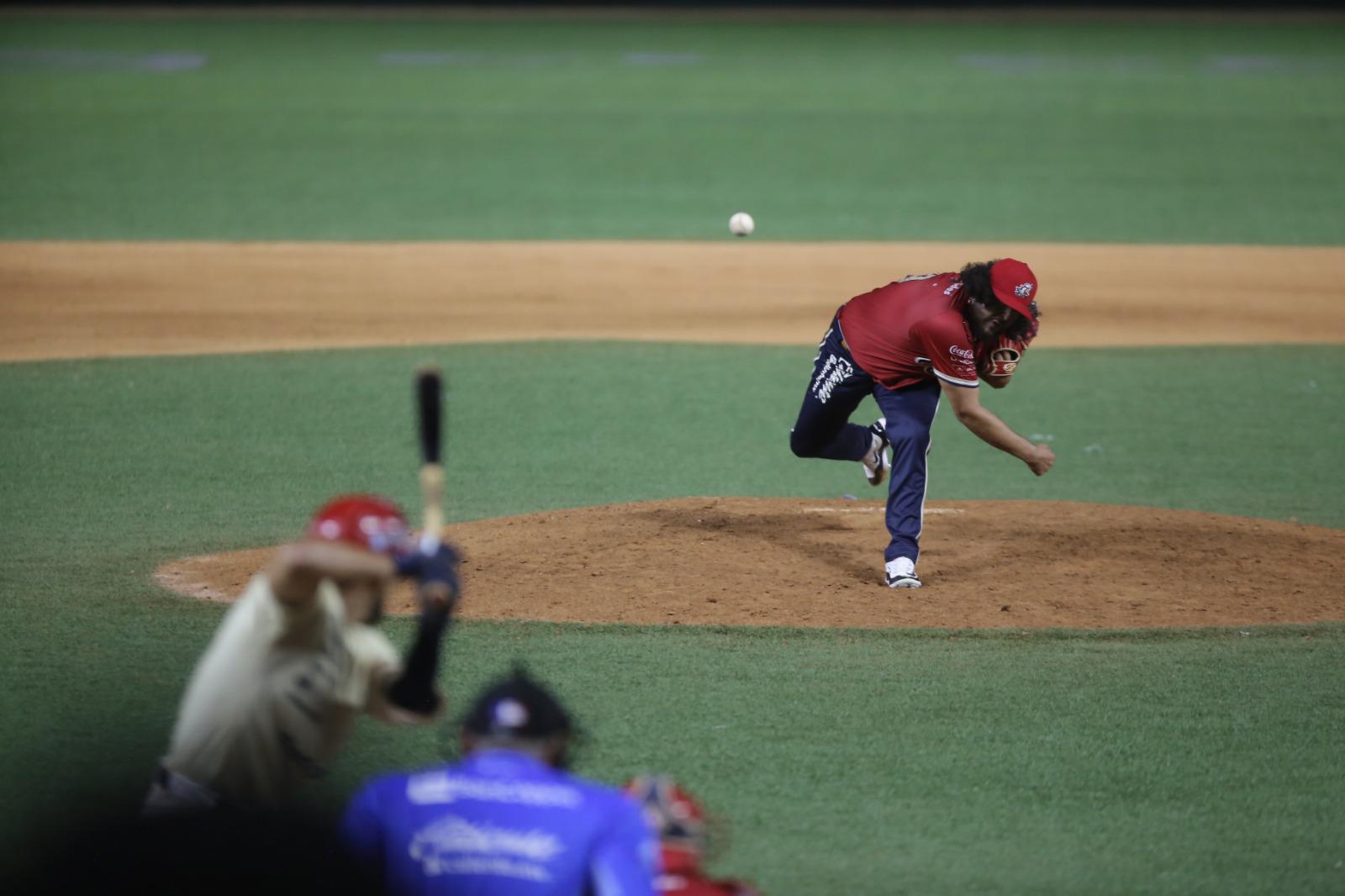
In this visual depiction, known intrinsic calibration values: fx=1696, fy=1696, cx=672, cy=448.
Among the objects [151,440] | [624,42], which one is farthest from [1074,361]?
[624,42]

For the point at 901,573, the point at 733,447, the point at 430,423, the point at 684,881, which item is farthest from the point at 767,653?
the point at 733,447

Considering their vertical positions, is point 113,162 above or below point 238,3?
below

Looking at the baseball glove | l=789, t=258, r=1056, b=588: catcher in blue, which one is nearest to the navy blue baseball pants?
l=789, t=258, r=1056, b=588: catcher in blue

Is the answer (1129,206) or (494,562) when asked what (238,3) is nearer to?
(1129,206)

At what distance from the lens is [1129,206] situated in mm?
22641

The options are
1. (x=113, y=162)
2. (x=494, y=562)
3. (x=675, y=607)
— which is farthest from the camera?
(x=113, y=162)

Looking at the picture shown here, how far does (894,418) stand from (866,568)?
3.02 ft

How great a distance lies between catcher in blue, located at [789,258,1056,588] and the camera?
8.03 metres

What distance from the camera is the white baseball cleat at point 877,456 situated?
9383 mm

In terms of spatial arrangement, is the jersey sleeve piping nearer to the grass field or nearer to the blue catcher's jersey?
the grass field

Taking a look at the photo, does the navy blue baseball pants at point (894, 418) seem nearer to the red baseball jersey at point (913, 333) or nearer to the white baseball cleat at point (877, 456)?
the red baseball jersey at point (913, 333)

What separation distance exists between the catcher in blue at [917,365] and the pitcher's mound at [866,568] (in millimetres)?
473

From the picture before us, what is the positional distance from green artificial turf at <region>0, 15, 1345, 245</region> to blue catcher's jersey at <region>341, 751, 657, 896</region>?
17.1m

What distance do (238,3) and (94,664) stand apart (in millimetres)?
37985
